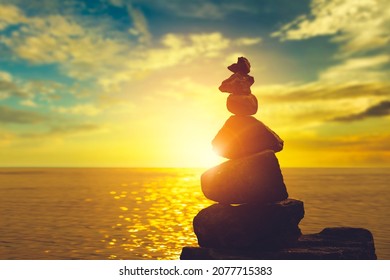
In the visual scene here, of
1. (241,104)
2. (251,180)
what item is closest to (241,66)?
(241,104)

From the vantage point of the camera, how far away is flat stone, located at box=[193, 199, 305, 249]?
24.4 metres

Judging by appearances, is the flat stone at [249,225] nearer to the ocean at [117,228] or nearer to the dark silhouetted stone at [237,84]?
the dark silhouetted stone at [237,84]

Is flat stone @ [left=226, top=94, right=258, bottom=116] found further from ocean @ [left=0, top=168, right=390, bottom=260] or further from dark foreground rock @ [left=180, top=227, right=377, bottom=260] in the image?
ocean @ [left=0, top=168, right=390, bottom=260]

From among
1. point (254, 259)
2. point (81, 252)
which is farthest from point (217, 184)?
point (81, 252)

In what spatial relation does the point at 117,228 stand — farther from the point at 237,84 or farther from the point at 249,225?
the point at 237,84

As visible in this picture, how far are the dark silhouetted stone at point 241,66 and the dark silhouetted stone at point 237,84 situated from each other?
31 cm

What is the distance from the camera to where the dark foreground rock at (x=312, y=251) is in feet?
78.0

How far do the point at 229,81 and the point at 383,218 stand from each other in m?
38.6

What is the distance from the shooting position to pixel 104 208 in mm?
70312

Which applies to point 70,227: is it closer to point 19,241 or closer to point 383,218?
point 19,241

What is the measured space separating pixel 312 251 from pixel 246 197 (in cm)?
461

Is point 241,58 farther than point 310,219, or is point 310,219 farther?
point 310,219

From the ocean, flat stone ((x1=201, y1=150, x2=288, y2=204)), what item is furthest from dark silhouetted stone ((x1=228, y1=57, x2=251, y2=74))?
the ocean
